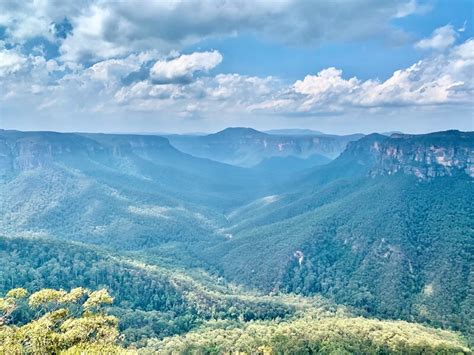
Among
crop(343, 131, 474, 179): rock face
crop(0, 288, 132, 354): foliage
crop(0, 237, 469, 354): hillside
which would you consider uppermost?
crop(343, 131, 474, 179): rock face

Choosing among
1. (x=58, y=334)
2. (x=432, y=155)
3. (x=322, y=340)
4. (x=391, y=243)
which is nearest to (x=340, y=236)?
(x=391, y=243)

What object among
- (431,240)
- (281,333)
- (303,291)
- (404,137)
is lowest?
(303,291)

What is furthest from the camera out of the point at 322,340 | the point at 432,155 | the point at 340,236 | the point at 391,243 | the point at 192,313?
the point at 432,155

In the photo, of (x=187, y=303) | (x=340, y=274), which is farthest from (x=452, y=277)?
(x=187, y=303)

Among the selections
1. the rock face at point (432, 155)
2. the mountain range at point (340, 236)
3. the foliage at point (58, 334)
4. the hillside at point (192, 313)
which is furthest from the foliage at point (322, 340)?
the rock face at point (432, 155)

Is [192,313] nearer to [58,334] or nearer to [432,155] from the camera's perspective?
[58,334]

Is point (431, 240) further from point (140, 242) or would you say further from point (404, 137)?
point (140, 242)

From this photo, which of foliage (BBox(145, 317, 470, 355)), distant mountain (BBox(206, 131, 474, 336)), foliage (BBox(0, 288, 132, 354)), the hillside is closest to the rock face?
distant mountain (BBox(206, 131, 474, 336))

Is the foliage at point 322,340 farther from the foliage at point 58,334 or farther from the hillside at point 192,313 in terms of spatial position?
the foliage at point 58,334

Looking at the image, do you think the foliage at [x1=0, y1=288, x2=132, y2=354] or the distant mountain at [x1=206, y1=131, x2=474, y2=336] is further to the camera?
the distant mountain at [x1=206, y1=131, x2=474, y2=336]

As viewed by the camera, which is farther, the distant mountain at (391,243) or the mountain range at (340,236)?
the mountain range at (340,236)

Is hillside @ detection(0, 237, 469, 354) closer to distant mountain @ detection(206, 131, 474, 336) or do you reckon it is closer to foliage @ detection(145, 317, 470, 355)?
foliage @ detection(145, 317, 470, 355)
